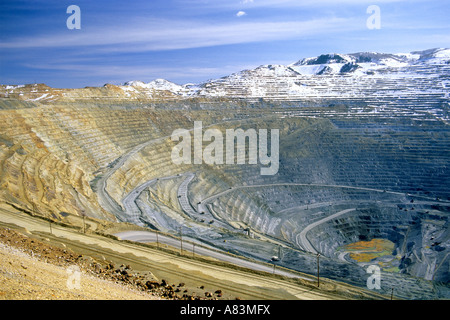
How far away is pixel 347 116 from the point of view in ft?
303

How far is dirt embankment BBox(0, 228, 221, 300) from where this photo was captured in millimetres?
14484

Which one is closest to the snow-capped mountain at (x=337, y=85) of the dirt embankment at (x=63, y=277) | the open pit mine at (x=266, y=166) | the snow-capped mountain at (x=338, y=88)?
the snow-capped mountain at (x=338, y=88)

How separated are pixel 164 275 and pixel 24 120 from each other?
138 feet

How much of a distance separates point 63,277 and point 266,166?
2443 inches

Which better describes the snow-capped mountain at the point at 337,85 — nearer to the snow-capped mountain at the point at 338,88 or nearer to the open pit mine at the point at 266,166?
the snow-capped mountain at the point at 338,88

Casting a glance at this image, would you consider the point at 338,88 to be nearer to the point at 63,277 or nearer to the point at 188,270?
the point at 188,270

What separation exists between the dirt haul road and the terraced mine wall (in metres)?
5.90

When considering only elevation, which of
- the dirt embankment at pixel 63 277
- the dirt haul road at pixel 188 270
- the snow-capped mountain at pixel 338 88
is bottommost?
the dirt haul road at pixel 188 270

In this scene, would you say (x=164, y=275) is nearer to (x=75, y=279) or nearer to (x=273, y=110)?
(x=75, y=279)

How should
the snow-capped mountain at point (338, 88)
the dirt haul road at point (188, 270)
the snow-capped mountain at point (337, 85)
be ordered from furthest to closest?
1. the snow-capped mountain at point (337, 85)
2. the snow-capped mountain at point (338, 88)
3. the dirt haul road at point (188, 270)

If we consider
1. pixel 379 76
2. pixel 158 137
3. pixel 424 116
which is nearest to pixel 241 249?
pixel 158 137

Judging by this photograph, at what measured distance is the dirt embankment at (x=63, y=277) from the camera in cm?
1448

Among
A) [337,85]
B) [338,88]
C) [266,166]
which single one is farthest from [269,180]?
[337,85]

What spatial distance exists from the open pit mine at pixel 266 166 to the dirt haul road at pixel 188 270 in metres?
4.90
